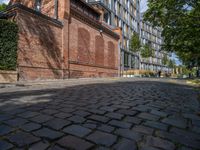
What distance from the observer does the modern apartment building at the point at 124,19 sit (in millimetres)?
31263

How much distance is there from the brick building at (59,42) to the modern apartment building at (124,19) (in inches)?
262

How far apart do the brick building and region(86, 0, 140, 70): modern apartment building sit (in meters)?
6.65

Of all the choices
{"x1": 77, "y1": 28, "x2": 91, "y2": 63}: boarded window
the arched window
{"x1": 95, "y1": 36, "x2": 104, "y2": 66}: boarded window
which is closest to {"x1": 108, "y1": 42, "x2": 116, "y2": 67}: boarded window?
{"x1": 95, "y1": 36, "x2": 104, "y2": 66}: boarded window

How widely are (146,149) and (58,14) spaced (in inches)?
655

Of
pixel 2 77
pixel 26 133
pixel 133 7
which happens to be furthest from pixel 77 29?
pixel 133 7

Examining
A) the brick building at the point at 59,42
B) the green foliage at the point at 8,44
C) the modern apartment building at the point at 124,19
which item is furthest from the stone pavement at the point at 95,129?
the modern apartment building at the point at 124,19

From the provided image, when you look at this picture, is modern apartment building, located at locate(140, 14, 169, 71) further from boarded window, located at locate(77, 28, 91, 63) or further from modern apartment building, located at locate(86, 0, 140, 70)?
boarded window, located at locate(77, 28, 91, 63)

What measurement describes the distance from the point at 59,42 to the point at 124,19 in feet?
81.7

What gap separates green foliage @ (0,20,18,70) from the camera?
12.0 metres

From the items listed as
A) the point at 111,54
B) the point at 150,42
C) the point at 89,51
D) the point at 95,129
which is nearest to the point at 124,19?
the point at 111,54

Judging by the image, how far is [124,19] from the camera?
125 ft

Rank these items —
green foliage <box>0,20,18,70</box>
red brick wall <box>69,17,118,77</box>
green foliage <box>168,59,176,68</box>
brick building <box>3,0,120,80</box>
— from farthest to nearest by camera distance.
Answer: green foliage <box>168,59,176,68</box>, red brick wall <box>69,17,118,77</box>, brick building <box>3,0,120,80</box>, green foliage <box>0,20,18,70</box>

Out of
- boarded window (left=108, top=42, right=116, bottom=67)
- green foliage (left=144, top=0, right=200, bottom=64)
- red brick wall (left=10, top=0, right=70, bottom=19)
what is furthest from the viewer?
boarded window (left=108, top=42, right=116, bottom=67)

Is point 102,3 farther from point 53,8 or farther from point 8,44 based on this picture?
point 8,44
